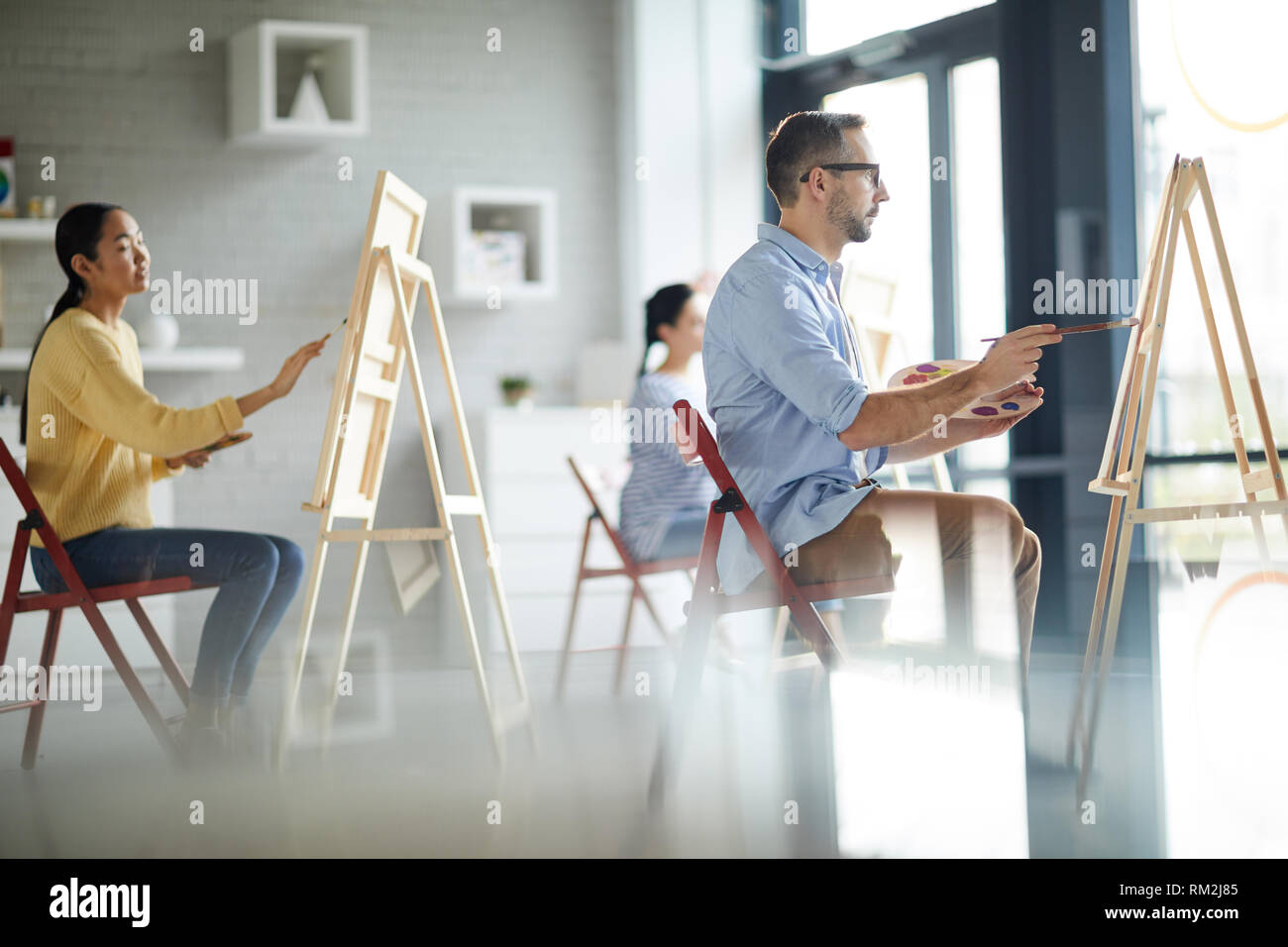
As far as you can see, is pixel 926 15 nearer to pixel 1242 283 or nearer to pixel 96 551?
pixel 1242 283

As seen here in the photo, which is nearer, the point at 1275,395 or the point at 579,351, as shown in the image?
the point at 1275,395

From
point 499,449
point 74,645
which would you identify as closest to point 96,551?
point 74,645

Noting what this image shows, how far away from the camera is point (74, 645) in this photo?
402 centimetres

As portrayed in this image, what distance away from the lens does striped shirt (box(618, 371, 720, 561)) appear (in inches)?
140

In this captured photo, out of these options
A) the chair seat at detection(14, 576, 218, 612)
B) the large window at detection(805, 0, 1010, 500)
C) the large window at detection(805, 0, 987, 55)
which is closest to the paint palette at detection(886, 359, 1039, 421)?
the chair seat at detection(14, 576, 218, 612)

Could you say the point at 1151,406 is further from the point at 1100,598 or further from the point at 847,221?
the point at 847,221

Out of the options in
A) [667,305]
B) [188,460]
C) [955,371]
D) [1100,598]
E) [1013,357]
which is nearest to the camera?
[1013,357]

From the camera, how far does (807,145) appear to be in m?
2.25

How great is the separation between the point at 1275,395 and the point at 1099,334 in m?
0.53

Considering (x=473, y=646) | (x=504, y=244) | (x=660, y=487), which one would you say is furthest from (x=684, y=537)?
(x=504, y=244)

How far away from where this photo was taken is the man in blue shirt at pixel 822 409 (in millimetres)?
2043

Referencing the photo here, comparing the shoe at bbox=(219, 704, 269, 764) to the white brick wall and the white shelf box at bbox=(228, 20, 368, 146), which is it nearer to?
the white brick wall

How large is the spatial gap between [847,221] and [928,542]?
0.59 m

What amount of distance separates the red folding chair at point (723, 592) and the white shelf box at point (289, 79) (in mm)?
2977
